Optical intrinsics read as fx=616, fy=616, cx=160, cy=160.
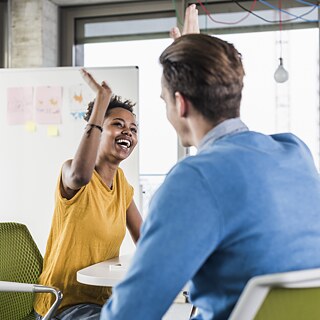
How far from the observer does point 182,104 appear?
120 cm

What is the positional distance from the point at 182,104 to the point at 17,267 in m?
1.42

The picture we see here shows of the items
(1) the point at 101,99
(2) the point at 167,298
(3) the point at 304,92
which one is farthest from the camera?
(3) the point at 304,92

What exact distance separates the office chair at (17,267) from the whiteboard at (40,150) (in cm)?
152

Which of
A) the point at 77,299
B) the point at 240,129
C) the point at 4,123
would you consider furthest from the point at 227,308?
the point at 4,123

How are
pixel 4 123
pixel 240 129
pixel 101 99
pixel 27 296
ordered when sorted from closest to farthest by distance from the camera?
pixel 240 129, pixel 101 99, pixel 27 296, pixel 4 123

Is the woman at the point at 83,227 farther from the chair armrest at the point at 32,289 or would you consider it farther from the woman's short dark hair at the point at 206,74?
the woman's short dark hair at the point at 206,74

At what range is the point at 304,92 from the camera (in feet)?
14.5

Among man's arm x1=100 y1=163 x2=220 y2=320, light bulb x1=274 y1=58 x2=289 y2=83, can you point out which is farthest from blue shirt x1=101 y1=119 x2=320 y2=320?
light bulb x1=274 y1=58 x2=289 y2=83

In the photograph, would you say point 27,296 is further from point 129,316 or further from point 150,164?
point 150,164

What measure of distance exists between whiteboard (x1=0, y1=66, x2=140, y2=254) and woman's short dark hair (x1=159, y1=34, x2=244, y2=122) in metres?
2.68

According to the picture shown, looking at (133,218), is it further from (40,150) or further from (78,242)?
(40,150)

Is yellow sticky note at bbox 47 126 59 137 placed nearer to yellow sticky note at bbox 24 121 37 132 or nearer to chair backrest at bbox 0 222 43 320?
yellow sticky note at bbox 24 121 37 132

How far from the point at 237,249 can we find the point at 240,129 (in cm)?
26

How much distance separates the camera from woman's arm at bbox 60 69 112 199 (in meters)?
2.14
